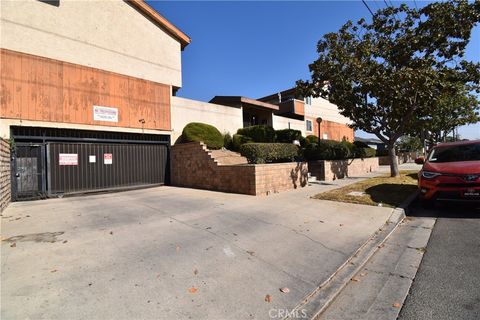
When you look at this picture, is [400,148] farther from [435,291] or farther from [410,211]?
[435,291]

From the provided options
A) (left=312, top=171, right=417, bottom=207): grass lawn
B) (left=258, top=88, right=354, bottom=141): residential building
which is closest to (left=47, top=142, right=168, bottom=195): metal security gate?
(left=312, top=171, right=417, bottom=207): grass lawn

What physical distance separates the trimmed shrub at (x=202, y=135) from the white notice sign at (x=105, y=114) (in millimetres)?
3262

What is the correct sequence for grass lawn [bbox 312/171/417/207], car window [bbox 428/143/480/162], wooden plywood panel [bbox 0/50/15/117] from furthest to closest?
wooden plywood panel [bbox 0/50/15/117]
grass lawn [bbox 312/171/417/207]
car window [bbox 428/143/480/162]

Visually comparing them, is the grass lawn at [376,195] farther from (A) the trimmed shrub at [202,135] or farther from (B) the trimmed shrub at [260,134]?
(B) the trimmed shrub at [260,134]

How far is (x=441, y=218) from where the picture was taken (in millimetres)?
6152

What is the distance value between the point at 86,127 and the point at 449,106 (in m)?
26.0

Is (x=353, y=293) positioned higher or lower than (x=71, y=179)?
lower

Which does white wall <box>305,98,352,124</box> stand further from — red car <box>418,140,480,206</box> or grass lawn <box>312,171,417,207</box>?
red car <box>418,140,480,206</box>

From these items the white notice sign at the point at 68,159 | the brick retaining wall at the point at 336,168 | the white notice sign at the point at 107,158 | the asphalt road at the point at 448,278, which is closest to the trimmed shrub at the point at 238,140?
the brick retaining wall at the point at 336,168

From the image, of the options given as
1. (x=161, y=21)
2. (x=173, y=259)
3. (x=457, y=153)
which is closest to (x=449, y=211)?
(x=457, y=153)

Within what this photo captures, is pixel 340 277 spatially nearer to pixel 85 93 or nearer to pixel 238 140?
pixel 85 93

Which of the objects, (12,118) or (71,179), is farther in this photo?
(71,179)

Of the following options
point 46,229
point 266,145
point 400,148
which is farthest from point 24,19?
point 400,148

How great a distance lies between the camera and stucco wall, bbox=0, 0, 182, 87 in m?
9.66
